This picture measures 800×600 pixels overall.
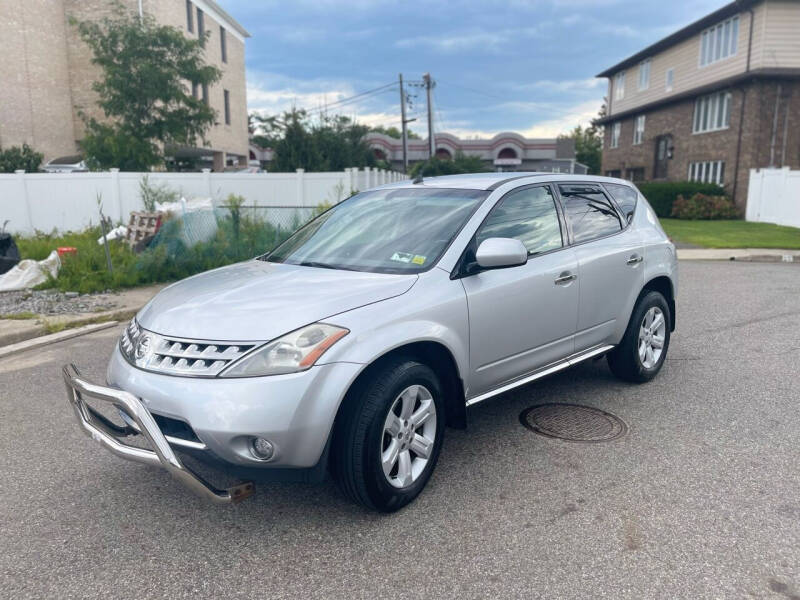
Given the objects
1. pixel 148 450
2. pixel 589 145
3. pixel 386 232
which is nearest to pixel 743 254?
pixel 386 232

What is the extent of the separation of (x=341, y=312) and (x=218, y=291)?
830 mm

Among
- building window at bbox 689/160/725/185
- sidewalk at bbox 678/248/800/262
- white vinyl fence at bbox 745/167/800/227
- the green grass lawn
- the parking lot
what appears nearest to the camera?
the parking lot

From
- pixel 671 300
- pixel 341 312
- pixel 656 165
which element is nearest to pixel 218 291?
pixel 341 312

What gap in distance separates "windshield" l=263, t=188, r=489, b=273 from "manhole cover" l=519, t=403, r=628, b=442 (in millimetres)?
1582

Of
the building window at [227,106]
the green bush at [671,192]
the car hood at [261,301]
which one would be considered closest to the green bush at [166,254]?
the car hood at [261,301]

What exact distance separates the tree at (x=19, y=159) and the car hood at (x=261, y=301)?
2382 centimetres

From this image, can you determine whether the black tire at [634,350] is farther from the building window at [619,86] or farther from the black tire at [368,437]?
the building window at [619,86]

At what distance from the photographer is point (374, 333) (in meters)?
3.26

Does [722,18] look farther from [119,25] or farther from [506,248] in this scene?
[506,248]

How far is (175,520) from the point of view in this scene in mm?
3408

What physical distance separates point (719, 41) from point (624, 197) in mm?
25831

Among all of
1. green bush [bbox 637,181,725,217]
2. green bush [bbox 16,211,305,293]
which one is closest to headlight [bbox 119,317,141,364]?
green bush [bbox 16,211,305,293]

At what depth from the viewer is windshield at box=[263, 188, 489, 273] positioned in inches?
157

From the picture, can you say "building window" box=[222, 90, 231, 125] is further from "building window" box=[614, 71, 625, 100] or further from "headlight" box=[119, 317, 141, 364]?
"headlight" box=[119, 317, 141, 364]
